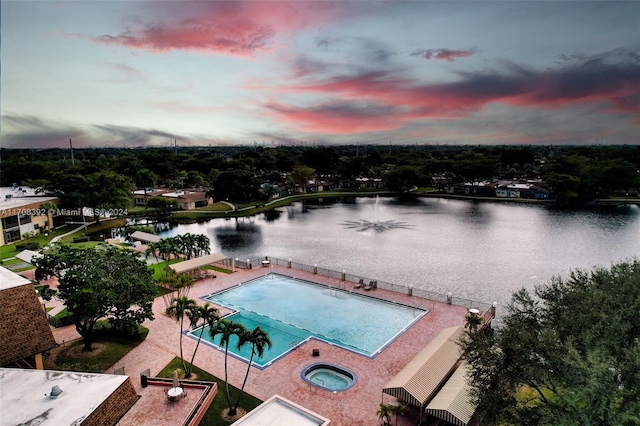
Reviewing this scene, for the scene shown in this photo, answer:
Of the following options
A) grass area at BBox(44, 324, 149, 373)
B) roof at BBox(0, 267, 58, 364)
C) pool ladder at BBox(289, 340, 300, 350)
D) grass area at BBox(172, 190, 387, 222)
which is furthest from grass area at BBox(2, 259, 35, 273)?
pool ladder at BBox(289, 340, 300, 350)

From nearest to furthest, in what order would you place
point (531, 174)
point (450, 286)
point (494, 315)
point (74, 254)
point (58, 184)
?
point (74, 254), point (494, 315), point (450, 286), point (58, 184), point (531, 174)

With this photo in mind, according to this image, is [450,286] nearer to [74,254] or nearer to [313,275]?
[313,275]

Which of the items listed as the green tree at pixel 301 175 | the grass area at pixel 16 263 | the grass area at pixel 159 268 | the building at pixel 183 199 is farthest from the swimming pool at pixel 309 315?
the green tree at pixel 301 175

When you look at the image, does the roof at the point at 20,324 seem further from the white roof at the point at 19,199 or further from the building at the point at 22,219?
the white roof at the point at 19,199

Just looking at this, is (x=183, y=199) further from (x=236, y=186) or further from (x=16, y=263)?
(x=16, y=263)

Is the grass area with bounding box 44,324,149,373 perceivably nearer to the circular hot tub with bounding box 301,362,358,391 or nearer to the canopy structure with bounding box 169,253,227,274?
the canopy structure with bounding box 169,253,227,274

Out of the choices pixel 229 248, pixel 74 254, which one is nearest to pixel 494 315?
pixel 74 254
